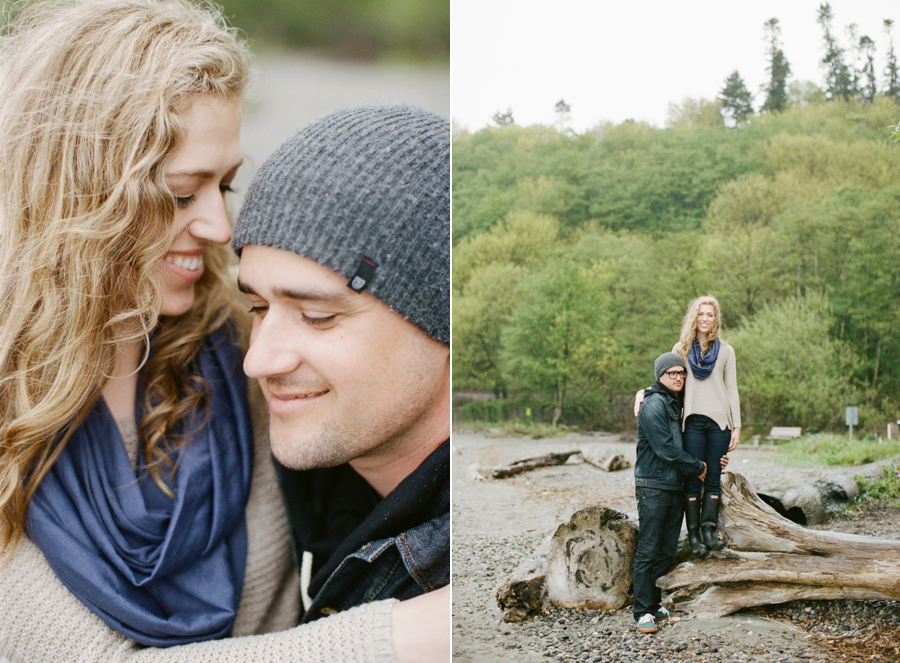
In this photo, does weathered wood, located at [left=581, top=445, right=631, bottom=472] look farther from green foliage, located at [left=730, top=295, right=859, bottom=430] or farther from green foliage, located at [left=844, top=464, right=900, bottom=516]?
green foliage, located at [left=844, top=464, right=900, bottom=516]

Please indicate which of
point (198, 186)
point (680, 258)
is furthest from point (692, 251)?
point (198, 186)

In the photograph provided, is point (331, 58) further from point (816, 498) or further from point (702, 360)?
point (816, 498)

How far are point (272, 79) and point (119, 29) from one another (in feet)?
2.08

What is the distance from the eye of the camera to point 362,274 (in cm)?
165

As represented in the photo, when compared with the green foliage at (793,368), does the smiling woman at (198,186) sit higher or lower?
higher

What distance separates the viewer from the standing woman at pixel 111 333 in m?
1.66

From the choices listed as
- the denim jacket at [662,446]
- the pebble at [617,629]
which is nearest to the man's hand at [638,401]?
the denim jacket at [662,446]

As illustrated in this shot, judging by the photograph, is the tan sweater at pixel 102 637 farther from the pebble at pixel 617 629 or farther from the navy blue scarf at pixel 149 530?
the pebble at pixel 617 629

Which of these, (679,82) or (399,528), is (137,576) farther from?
(679,82)

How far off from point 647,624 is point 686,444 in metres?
0.55

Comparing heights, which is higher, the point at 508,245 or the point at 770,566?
the point at 508,245

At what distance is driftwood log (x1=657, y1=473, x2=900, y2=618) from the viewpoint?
5.73ft

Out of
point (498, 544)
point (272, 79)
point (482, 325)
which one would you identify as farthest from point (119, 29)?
point (498, 544)

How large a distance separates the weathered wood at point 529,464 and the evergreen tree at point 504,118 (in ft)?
3.62
